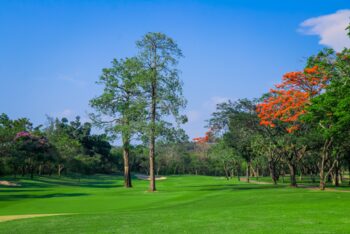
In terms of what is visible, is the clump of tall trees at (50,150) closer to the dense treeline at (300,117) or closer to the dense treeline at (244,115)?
the dense treeline at (244,115)

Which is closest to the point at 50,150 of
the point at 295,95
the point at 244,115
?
the point at 244,115

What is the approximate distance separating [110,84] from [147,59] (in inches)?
328

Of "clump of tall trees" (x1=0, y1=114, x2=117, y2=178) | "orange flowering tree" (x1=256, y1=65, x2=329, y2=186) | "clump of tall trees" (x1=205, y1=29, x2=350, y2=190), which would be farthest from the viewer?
"clump of tall trees" (x1=0, y1=114, x2=117, y2=178)

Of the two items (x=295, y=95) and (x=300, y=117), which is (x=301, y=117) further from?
(x=295, y=95)

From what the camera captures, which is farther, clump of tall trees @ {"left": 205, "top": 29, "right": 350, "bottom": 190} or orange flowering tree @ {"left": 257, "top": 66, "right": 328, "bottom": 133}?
orange flowering tree @ {"left": 257, "top": 66, "right": 328, "bottom": 133}

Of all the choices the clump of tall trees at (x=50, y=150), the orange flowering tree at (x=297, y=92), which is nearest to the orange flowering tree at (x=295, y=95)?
the orange flowering tree at (x=297, y=92)

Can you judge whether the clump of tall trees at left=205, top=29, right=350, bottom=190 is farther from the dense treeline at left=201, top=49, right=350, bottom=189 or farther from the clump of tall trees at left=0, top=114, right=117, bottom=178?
the clump of tall trees at left=0, top=114, right=117, bottom=178

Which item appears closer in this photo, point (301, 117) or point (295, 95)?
point (301, 117)

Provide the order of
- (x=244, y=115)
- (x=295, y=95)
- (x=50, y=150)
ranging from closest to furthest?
(x=295, y=95) < (x=244, y=115) < (x=50, y=150)

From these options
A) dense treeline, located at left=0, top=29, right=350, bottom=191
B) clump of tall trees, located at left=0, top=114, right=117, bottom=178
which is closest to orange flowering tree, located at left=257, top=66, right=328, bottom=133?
dense treeline, located at left=0, top=29, right=350, bottom=191

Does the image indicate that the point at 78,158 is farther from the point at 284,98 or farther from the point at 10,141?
the point at 284,98

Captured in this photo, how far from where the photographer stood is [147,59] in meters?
35.3

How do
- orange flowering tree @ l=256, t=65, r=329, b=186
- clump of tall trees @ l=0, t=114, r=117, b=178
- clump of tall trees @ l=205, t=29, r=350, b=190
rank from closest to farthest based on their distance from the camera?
clump of tall trees @ l=205, t=29, r=350, b=190
orange flowering tree @ l=256, t=65, r=329, b=186
clump of tall trees @ l=0, t=114, r=117, b=178

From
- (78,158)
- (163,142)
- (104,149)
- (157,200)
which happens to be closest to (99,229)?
(157,200)
